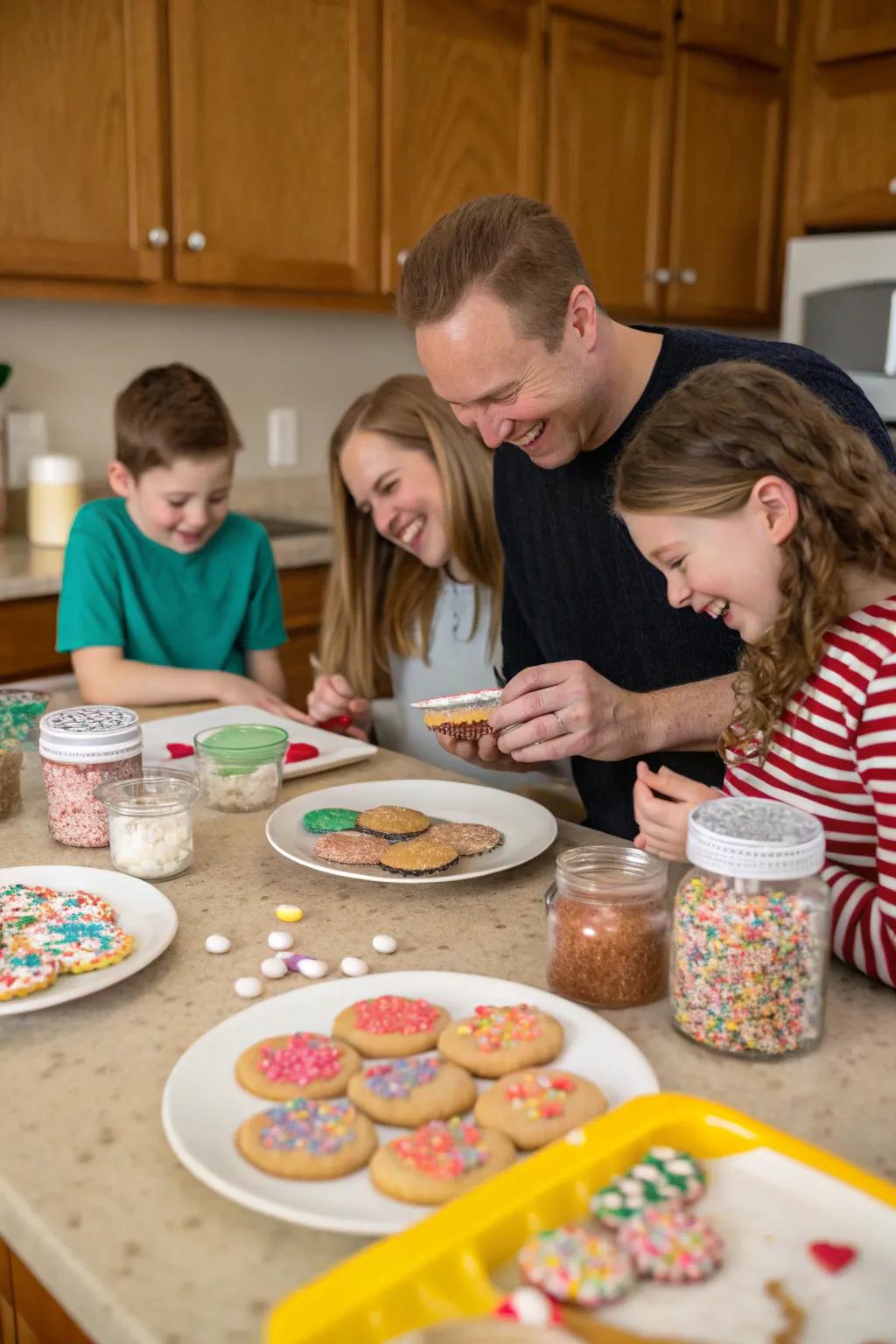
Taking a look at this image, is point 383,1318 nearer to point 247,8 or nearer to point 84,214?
point 84,214

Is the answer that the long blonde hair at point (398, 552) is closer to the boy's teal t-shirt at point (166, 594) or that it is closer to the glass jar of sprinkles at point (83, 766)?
the boy's teal t-shirt at point (166, 594)

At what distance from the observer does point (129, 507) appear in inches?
87.3

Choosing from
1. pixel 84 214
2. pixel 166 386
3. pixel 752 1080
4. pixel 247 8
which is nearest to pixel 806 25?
pixel 247 8

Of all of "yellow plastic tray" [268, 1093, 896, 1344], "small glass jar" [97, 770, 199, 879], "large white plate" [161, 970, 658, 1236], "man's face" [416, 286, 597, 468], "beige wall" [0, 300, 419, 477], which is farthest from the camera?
"beige wall" [0, 300, 419, 477]

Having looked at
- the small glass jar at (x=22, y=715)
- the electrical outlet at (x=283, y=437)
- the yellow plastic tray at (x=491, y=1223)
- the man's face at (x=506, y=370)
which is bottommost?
the yellow plastic tray at (x=491, y=1223)

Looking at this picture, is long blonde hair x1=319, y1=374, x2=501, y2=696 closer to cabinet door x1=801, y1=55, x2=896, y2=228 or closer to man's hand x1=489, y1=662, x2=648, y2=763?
man's hand x1=489, y1=662, x2=648, y2=763

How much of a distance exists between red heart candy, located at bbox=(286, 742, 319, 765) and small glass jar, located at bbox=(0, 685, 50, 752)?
312mm

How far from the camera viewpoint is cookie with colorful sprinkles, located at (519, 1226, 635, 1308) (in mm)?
610

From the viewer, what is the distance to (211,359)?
3.47 meters

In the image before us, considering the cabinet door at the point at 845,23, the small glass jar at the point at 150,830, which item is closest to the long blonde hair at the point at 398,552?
the small glass jar at the point at 150,830

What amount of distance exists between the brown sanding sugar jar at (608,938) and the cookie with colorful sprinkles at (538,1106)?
0.14 meters

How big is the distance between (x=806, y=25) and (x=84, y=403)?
270cm

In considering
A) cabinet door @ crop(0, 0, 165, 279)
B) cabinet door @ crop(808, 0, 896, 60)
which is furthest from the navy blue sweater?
cabinet door @ crop(808, 0, 896, 60)

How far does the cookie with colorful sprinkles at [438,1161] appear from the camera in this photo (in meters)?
0.71
